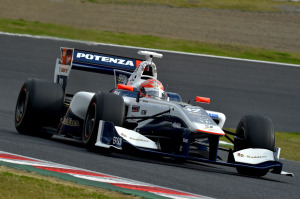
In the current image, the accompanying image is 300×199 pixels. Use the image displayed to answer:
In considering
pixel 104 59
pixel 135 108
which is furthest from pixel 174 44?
pixel 135 108

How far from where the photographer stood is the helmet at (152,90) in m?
9.88

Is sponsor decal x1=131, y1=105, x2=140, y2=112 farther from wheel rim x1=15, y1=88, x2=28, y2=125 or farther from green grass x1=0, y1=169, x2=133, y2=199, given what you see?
green grass x1=0, y1=169, x2=133, y2=199

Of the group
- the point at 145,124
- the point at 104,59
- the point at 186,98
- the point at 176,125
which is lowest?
the point at 186,98

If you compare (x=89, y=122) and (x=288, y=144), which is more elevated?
(x=89, y=122)

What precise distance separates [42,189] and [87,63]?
6228 millimetres

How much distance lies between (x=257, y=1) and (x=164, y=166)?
904 inches

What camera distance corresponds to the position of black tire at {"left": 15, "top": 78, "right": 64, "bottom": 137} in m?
10.2

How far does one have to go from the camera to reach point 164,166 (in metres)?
8.29

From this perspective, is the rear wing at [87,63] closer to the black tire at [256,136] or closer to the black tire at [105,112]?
the black tire at [105,112]

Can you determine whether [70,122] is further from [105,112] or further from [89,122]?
[105,112]

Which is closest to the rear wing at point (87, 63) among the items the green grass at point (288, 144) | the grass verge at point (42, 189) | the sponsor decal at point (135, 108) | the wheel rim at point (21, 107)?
the wheel rim at point (21, 107)

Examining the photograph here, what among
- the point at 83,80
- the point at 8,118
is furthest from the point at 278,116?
the point at 8,118

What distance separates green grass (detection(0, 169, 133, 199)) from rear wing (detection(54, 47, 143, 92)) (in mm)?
5472

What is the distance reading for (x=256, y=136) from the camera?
9133mm
